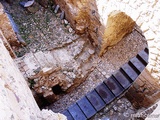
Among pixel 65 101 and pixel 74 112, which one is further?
pixel 65 101

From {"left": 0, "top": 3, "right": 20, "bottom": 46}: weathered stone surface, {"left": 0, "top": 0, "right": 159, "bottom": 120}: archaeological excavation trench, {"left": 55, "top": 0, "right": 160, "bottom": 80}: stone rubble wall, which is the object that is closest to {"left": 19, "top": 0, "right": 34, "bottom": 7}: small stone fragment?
{"left": 0, "top": 0, "right": 159, "bottom": 120}: archaeological excavation trench

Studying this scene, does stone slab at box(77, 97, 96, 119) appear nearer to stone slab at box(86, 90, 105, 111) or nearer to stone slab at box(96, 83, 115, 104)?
stone slab at box(86, 90, 105, 111)

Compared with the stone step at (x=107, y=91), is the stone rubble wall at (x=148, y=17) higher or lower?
higher

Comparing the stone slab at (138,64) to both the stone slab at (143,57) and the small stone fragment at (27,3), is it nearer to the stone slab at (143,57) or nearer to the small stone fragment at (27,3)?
the stone slab at (143,57)

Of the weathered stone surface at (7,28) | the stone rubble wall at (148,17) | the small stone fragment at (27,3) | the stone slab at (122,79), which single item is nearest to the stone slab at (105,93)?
the stone slab at (122,79)

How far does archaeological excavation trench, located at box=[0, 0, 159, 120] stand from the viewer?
3.68 metres

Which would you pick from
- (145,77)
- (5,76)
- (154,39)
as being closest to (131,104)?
(145,77)

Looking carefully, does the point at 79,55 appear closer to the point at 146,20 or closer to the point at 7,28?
the point at 7,28

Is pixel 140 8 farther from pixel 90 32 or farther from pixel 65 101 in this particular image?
pixel 65 101

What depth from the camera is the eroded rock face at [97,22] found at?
352 cm

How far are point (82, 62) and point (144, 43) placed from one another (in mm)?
1184

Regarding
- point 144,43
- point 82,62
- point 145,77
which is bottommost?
point 145,77

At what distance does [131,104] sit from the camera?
3.60 meters

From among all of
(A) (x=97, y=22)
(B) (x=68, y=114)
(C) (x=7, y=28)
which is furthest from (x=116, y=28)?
(C) (x=7, y=28)
